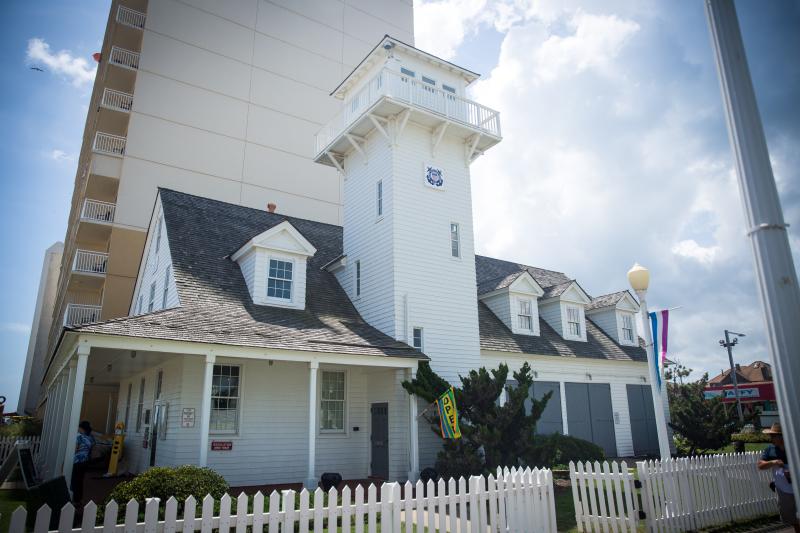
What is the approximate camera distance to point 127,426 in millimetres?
21500

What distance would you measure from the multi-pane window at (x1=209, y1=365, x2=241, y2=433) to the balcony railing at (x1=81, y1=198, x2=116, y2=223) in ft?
56.8

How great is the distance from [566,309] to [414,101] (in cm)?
1168

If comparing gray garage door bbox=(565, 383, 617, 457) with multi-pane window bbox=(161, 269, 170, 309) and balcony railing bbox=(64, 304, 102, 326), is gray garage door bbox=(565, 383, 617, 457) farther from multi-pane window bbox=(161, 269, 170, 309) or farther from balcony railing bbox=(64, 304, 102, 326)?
balcony railing bbox=(64, 304, 102, 326)

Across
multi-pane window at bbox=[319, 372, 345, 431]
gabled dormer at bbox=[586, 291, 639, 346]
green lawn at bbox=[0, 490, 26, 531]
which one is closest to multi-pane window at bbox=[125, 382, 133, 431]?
green lawn at bbox=[0, 490, 26, 531]

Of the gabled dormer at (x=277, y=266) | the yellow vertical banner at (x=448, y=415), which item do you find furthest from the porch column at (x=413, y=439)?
the gabled dormer at (x=277, y=266)

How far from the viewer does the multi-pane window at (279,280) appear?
55.9 ft

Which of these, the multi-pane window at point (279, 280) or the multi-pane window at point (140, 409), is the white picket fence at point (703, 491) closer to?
the multi-pane window at point (279, 280)

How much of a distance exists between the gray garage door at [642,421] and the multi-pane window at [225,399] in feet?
56.7

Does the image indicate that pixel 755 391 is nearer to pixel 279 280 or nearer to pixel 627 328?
pixel 627 328

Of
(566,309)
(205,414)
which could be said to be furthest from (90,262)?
A: (566,309)

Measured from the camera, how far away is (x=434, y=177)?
19.0 m

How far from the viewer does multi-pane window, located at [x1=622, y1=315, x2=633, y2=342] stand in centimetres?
2605

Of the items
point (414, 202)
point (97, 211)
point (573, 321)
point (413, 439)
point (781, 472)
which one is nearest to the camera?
point (781, 472)

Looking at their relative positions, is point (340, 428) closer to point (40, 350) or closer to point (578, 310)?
point (578, 310)
